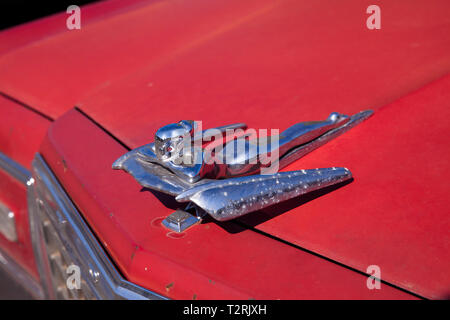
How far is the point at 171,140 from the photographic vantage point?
769 mm

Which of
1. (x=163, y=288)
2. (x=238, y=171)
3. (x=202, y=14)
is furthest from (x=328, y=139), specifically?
(x=202, y=14)

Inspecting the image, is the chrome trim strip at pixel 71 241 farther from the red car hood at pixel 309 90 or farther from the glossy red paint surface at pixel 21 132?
the red car hood at pixel 309 90

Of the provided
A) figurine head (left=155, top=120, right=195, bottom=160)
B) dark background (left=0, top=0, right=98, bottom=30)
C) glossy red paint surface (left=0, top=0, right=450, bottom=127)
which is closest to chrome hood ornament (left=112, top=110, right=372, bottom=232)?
figurine head (left=155, top=120, right=195, bottom=160)

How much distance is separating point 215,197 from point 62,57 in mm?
1066

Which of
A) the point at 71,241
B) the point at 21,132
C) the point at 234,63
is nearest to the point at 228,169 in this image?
the point at 71,241

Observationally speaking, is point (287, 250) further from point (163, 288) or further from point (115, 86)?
point (115, 86)

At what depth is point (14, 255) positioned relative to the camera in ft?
5.01

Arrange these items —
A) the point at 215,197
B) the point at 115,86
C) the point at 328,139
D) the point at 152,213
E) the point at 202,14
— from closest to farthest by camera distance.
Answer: the point at 215,197 → the point at 152,213 → the point at 328,139 → the point at 115,86 → the point at 202,14

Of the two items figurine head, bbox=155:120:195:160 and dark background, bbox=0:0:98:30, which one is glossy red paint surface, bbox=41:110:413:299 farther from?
dark background, bbox=0:0:98:30

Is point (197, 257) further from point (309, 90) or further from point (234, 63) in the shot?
point (234, 63)

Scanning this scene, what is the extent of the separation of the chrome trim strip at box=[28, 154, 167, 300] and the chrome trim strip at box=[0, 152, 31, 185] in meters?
0.05

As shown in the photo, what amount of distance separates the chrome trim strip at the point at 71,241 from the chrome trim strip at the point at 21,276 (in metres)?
0.14

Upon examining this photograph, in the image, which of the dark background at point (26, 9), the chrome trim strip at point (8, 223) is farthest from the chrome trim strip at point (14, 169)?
the dark background at point (26, 9)

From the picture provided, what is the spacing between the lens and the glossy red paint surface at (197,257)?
2.35 feet
